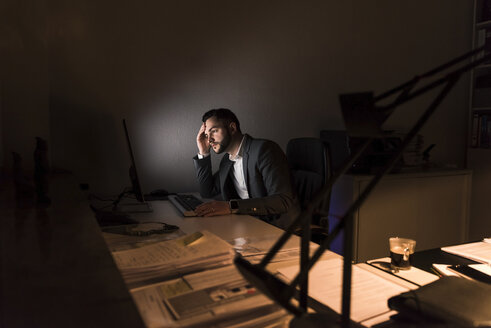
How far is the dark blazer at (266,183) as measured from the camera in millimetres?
1938

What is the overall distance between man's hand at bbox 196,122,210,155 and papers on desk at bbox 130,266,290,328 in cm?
162

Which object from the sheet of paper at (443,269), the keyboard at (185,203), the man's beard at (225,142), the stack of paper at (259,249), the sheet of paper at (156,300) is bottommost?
the sheet of paper at (156,300)

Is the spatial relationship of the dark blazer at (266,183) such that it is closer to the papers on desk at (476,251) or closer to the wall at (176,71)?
the wall at (176,71)

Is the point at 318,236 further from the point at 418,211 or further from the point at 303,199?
the point at 418,211

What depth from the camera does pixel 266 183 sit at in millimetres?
2117

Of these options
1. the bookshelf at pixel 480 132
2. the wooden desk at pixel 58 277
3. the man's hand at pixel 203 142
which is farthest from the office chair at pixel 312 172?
the bookshelf at pixel 480 132

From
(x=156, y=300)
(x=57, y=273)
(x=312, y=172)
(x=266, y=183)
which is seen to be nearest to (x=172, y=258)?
(x=156, y=300)

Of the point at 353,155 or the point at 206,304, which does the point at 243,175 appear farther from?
the point at 353,155

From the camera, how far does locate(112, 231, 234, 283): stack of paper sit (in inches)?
39.9

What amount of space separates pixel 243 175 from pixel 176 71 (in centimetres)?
85

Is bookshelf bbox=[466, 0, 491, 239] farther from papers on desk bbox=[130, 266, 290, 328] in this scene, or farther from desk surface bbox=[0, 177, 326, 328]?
desk surface bbox=[0, 177, 326, 328]

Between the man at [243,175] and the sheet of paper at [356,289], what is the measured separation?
799mm

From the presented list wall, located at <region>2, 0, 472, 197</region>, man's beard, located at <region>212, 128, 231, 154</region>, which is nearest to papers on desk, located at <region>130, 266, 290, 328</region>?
man's beard, located at <region>212, 128, 231, 154</region>

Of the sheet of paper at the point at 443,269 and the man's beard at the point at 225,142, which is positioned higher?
the man's beard at the point at 225,142
